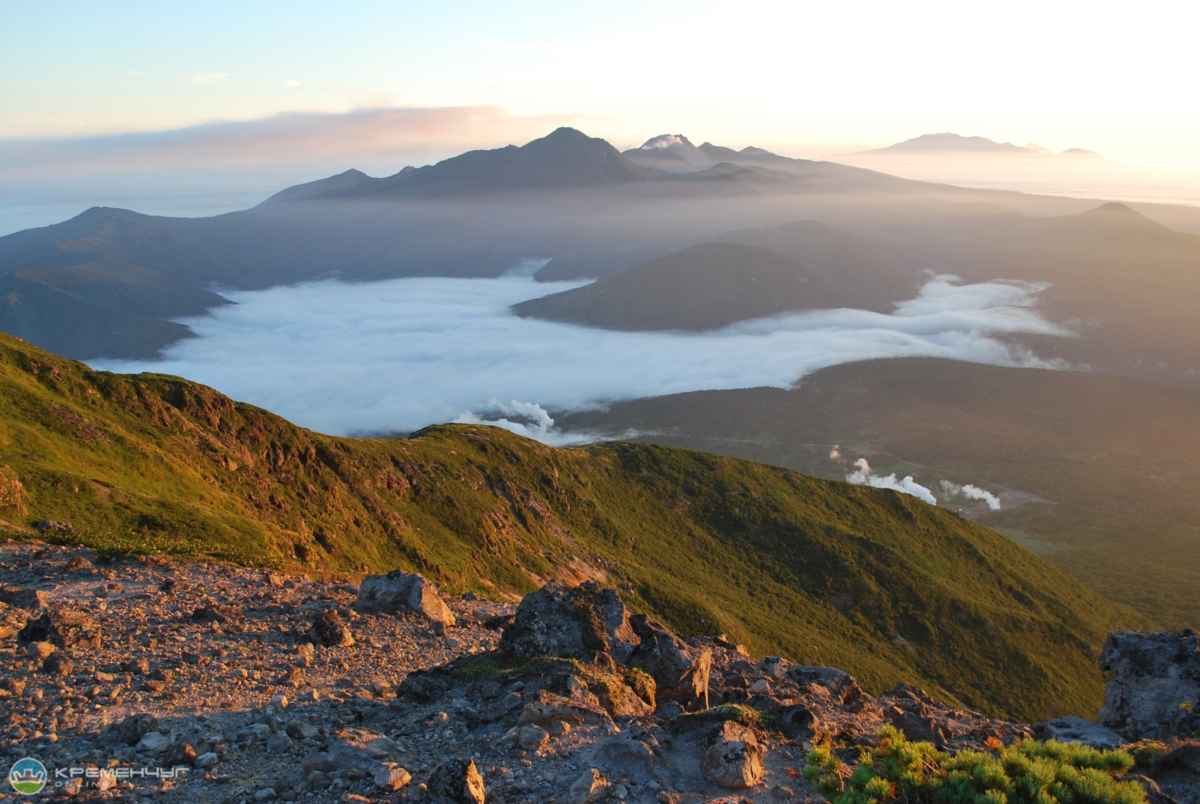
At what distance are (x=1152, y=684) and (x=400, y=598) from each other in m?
26.0

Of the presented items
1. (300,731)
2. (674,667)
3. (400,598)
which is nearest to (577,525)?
(400,598)

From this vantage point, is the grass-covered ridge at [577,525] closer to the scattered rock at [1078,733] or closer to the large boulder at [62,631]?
the large boulder at [62,631]

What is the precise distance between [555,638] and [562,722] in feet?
17.0

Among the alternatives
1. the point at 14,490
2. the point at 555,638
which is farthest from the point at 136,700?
the point at 14,490

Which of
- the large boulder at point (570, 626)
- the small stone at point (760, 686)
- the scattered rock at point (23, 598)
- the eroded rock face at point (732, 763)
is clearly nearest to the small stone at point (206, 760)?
the large boulder at point (570, 626)

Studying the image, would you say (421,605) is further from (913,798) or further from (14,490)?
(14,490)

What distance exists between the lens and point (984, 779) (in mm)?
13320

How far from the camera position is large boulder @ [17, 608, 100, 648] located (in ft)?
56.1

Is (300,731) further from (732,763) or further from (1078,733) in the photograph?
(1078,733)

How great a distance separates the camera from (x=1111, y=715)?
27.1 metres

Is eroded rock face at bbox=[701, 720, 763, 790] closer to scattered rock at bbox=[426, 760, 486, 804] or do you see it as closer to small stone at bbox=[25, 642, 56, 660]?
scattered rock at bbox=[426, 760, 486, 804]

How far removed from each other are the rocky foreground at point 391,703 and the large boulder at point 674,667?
0.19ft

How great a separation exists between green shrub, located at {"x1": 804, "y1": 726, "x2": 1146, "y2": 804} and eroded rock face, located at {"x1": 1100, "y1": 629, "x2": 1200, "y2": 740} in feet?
44.2

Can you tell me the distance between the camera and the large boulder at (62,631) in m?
17.1
